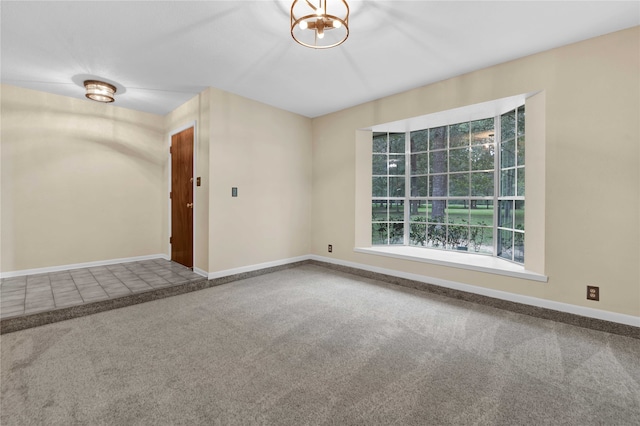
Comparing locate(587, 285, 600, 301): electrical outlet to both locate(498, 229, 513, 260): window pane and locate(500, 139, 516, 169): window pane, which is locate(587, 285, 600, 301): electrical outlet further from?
locate(500, 139, 516, 169): window pane

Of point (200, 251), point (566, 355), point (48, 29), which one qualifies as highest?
point (48, 29)

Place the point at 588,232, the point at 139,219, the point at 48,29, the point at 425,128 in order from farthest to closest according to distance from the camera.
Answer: the point at 139,219 < the point at 425,128 < the point at 588,232 < the point at 48,29

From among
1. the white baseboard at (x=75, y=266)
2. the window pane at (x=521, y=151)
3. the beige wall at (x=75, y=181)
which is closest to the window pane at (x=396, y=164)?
the window pane at (x=521, y=151)

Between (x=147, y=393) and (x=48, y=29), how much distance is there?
9.91 ft

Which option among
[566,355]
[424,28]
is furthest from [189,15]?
[566,355]

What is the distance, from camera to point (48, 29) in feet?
7.68

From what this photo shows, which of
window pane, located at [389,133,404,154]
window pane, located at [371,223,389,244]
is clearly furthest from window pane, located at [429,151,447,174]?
window pane, located at [371,223,389,244]

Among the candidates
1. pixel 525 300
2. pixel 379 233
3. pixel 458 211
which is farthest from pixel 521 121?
pixel 379 233

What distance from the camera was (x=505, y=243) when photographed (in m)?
3.40

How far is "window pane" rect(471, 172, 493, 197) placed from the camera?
353 cm

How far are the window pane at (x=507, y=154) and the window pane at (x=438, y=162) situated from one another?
26.9 inches

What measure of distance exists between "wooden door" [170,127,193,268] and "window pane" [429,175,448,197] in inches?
139

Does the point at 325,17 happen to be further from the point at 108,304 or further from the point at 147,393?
the point at 108,304

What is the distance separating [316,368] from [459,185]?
Answer: 121 inches
